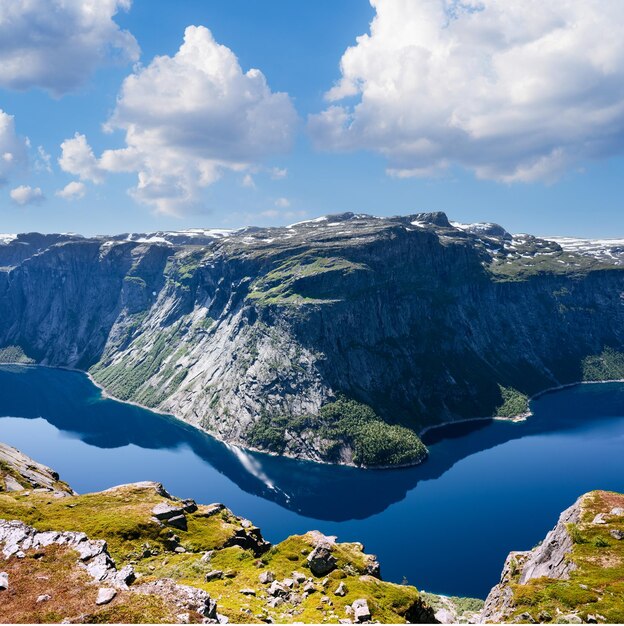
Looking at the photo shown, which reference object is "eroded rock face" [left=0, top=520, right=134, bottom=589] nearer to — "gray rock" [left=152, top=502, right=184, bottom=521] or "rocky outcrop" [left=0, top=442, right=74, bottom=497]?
"gray rock" [left=152, top=502, right=184, bottom=521]

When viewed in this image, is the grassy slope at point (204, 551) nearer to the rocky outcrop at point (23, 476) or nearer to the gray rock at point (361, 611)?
the gray rock at point (361, 611)

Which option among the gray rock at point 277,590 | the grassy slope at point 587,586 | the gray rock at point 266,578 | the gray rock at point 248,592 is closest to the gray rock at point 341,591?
the gray rock at point 277,590

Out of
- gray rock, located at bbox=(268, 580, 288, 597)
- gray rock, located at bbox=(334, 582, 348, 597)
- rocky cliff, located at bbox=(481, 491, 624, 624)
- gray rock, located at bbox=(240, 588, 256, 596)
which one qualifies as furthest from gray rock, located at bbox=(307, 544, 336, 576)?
rocky cliff, located at bbox=(481, 491, 624, 624)

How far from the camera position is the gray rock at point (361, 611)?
104ft

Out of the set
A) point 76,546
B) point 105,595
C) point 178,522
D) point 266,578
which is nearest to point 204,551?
point 178,522

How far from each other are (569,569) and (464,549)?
104844 millimetres

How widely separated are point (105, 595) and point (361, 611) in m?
17.0

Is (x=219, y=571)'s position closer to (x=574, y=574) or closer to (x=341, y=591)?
(x=341, y=591)

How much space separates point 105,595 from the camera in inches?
1012

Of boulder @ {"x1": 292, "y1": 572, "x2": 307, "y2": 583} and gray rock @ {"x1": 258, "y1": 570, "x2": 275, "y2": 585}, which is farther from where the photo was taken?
boulder @ {"x1": 292, "y1": 572, "x2": 307, "y2": 583}

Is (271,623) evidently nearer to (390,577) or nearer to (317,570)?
(317,570)

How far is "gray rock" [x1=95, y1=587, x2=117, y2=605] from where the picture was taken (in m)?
25.3

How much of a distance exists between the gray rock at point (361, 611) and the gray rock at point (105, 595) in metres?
16.1

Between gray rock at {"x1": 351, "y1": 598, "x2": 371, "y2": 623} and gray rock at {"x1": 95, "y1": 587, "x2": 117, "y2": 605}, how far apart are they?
16107mm
